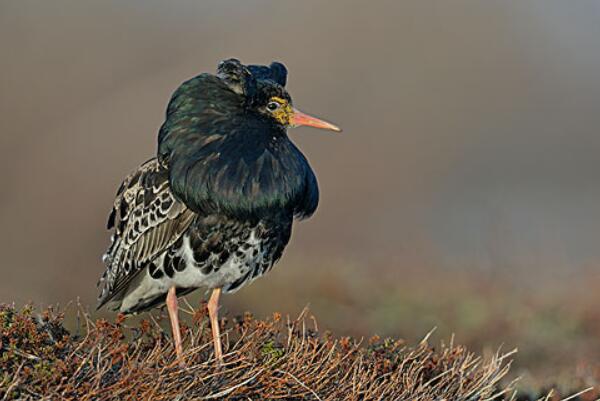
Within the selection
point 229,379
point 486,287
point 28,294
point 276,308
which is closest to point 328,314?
point 276,308

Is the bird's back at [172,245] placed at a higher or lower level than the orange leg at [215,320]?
higher

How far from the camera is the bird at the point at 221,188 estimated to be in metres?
6.84

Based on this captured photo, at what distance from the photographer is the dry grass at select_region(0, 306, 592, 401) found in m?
5.79

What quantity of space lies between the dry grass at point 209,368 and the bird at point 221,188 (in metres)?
0.27

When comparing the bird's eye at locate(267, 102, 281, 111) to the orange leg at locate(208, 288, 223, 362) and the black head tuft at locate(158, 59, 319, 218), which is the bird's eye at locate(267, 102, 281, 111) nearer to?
the black head tuft at locate(158, 59, 319, 218)

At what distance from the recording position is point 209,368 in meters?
6.31

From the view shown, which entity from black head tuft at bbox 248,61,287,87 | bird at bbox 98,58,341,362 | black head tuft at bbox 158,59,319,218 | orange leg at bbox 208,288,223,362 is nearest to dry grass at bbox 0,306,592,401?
orange leg at bbox 208,288,223,362

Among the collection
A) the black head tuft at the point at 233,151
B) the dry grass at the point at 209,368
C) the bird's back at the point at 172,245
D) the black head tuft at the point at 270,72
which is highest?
the black head tuft at the point at 270,72

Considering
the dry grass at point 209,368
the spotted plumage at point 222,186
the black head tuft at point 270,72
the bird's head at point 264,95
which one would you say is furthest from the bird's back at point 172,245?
the black head tuft at point 270,72

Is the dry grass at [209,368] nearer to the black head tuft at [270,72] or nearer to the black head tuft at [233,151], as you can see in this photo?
the black head tuft at [233,151]

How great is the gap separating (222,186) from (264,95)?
2.27 ft

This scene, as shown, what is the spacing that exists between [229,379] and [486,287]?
989 centimetres

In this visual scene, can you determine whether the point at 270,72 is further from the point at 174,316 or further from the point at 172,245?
the point at 174,316

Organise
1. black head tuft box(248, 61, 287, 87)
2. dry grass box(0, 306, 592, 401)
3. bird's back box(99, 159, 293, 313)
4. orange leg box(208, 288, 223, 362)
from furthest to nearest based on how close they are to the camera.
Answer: black head tuft box(248, 61, 287, 87) → bird's back box(99, 159, 293, 313) → orange leg box(208, 288, 223, 362) → dry grass box(0, 306, 592, 401)
